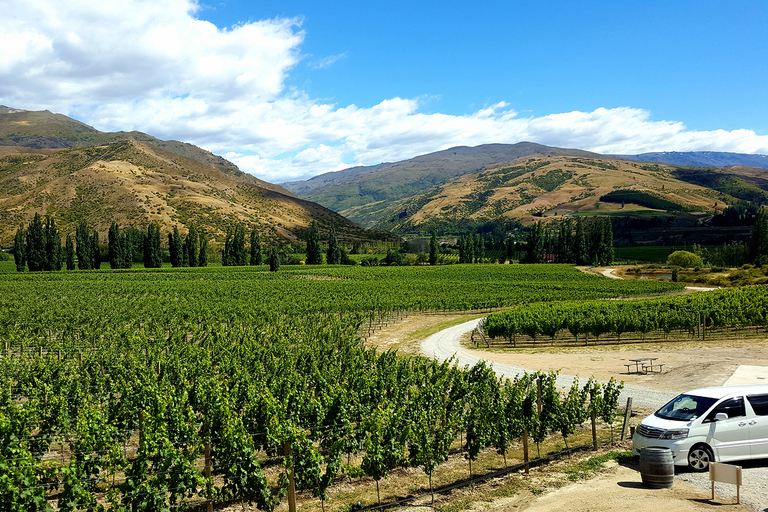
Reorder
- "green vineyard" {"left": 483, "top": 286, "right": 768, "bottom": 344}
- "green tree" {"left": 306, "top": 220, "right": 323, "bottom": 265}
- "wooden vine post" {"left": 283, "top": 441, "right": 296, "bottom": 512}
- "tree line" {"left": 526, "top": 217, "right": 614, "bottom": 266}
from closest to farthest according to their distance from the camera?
"wooden vine post" {"left": 283, "top": 441, "right": 296, "bottom": 512}, "green vineyard" {"left": 483, "top": 286, "right": 768, "bottom": 344}, "green tree" {"left": 306, "top": 220, "right": 323, "bottom": 265}, "tree line" {"left": 526, "top": 217, "right": 614, "bottom": 266}

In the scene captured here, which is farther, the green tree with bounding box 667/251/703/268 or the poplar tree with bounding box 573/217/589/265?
the poplar tree with bounding box 573/217/589/265

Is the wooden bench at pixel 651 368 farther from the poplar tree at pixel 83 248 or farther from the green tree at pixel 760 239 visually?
the poplar tree at pixel 83 248

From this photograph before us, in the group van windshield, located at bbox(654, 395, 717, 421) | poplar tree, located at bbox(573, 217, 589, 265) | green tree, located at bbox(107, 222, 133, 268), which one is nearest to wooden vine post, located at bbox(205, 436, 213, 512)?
van windshield, located at bbox(654, 395, 717, 421)

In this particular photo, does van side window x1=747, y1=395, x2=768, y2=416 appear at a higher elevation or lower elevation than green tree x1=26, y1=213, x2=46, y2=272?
lower

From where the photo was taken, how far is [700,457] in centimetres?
1414

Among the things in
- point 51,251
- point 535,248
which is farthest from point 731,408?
Answer: point 535,248

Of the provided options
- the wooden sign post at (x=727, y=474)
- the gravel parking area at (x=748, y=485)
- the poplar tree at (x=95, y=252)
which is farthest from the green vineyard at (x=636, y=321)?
the poplar tree at (x=95, y=252)

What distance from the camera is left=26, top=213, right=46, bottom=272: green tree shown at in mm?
108531

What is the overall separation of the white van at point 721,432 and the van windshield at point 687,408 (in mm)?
28

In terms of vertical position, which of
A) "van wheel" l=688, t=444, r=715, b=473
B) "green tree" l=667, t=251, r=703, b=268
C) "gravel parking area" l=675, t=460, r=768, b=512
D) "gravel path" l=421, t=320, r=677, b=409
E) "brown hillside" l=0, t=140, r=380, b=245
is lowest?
"gravel path" l=421, t=320, r=677, b=409

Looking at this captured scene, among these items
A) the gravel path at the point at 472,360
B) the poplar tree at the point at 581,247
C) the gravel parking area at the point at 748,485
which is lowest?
the gravel path at the point at 472,360

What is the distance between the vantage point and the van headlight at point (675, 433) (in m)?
14.1

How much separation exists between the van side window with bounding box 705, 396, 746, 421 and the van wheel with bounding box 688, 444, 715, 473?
93cm

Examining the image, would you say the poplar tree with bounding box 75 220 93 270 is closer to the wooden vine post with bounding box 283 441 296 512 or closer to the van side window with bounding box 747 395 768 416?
the wooden vine post with bounding box 283 441 296 512
